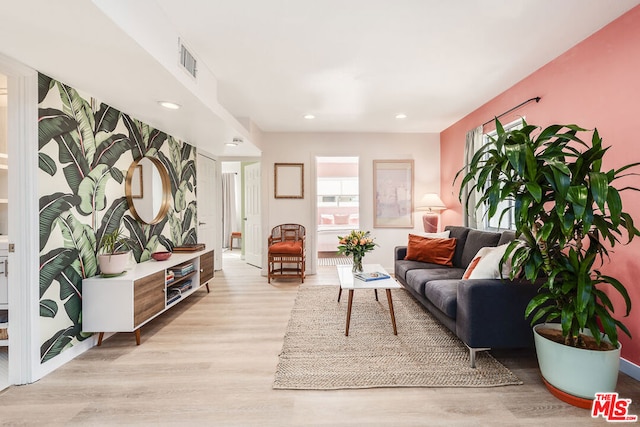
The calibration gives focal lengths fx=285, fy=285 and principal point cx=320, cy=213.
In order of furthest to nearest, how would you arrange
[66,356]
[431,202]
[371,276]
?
[431,202] → [371,276] → [66,356]

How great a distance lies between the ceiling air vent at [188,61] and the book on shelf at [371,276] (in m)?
2.28

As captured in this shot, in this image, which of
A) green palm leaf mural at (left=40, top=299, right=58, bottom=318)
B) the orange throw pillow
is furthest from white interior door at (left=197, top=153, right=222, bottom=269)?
the orange throw pillow

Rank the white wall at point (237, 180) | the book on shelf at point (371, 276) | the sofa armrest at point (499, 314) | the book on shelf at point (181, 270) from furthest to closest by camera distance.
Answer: the white wall at point (237, 180)
the book on shelf at point (181, 270)
the book on shelf at point (371, 276)
the sofa armrest at point (499, 314)

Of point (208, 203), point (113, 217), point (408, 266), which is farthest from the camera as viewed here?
point (208, 203)

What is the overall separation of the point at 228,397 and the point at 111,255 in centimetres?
149

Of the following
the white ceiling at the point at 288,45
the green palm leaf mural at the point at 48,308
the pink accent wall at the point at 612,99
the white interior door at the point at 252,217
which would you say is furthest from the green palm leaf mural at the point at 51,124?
the pink accent wall at the point at 612,99

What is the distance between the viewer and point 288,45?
2.26 m

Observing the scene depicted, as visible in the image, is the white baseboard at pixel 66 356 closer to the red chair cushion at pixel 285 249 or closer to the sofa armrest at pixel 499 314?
the red chair cushion at pixel 285 249

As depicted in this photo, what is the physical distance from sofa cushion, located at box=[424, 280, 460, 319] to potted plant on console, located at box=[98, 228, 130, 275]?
2.67m

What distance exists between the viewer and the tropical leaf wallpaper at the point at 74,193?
197cm

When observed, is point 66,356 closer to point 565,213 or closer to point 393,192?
point 565,213

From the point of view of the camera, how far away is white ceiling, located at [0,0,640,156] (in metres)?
1.55

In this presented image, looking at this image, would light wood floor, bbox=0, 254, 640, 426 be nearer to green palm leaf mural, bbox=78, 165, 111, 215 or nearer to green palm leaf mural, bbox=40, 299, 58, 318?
green palm leaf mural, bbox=40, 299, 58, 318

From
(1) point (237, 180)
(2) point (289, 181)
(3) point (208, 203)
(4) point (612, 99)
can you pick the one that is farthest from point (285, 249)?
(1) point (237, 180)
